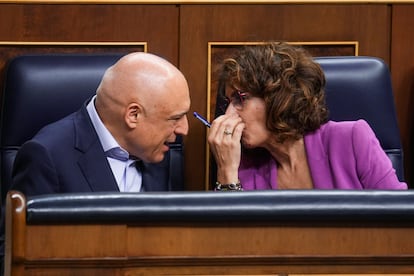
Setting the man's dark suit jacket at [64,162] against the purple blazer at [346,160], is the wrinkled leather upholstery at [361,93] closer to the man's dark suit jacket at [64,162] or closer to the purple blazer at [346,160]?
the purple blazer at [346,160]

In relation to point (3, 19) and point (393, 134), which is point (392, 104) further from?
point (3, 19)

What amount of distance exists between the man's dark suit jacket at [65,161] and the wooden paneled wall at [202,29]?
53cm

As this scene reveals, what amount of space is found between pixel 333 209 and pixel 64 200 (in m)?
0.37

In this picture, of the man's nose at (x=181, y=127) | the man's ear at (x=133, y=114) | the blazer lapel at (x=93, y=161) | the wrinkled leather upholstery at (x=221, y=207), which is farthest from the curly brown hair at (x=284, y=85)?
the wrinkled leather upholstery at (x=221, y=207)

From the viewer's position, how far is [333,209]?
1.25m

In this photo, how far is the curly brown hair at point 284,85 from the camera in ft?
6.95

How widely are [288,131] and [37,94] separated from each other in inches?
23.6

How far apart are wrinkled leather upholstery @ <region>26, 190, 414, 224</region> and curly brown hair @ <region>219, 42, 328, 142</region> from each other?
857 millimetres

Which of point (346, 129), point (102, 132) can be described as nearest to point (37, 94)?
point (102, 132)

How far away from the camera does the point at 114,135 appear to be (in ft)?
6.75

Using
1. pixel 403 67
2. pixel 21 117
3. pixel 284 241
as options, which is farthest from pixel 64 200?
pixel 403 67

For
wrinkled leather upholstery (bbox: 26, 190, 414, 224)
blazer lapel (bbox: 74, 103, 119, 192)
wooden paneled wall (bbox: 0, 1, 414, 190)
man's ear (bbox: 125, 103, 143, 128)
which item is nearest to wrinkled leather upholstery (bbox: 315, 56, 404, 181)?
wooden paneled wall (bbox: 0, 1, 414, 190)

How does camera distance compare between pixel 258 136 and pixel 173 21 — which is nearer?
pixel 258 136

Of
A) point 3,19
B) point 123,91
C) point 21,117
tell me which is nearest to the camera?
point 123,91
